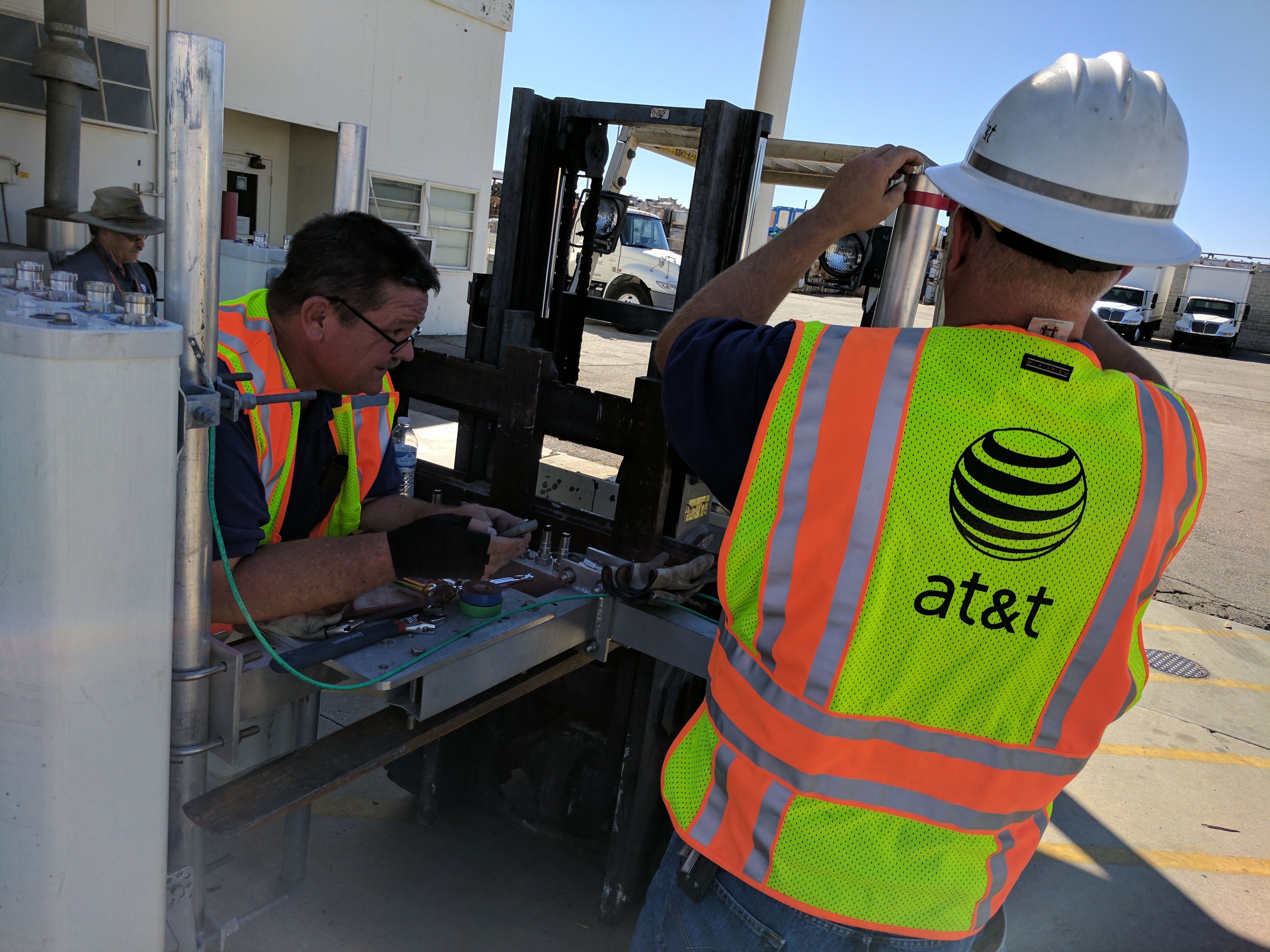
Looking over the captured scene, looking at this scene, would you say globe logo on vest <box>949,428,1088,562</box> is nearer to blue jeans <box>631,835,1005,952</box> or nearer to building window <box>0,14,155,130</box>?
blue jeans <box>631,835,1005,952</box>

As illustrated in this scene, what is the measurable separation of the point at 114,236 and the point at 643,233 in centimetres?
1335

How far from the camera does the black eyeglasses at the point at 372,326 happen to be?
226cm

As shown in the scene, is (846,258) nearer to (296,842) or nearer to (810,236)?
(810,236)

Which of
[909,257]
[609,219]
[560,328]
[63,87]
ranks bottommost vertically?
[560,328]

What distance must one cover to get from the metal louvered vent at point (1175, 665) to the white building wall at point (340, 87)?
8.79 metres

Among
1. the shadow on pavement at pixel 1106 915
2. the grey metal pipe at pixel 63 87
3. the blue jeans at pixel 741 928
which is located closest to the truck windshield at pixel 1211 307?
the shadow on pavement at pixel 1106 915

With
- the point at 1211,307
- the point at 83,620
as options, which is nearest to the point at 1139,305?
the point at 1211,307

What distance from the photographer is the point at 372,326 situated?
2.30 metres

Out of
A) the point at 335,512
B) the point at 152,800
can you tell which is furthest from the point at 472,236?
the point at 152,800

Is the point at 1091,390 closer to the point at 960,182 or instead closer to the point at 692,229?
the point at 960,182

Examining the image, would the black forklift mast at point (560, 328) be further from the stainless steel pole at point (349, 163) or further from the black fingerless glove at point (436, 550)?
the black fingerless glove at point (436, 550)

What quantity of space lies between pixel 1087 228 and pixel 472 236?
46.7 feet

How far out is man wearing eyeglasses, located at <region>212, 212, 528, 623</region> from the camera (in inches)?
79.0

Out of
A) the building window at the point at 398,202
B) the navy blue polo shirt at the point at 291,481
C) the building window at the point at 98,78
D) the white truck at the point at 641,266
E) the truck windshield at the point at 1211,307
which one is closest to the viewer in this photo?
the navy blue polo shirt at the point at 291,481
